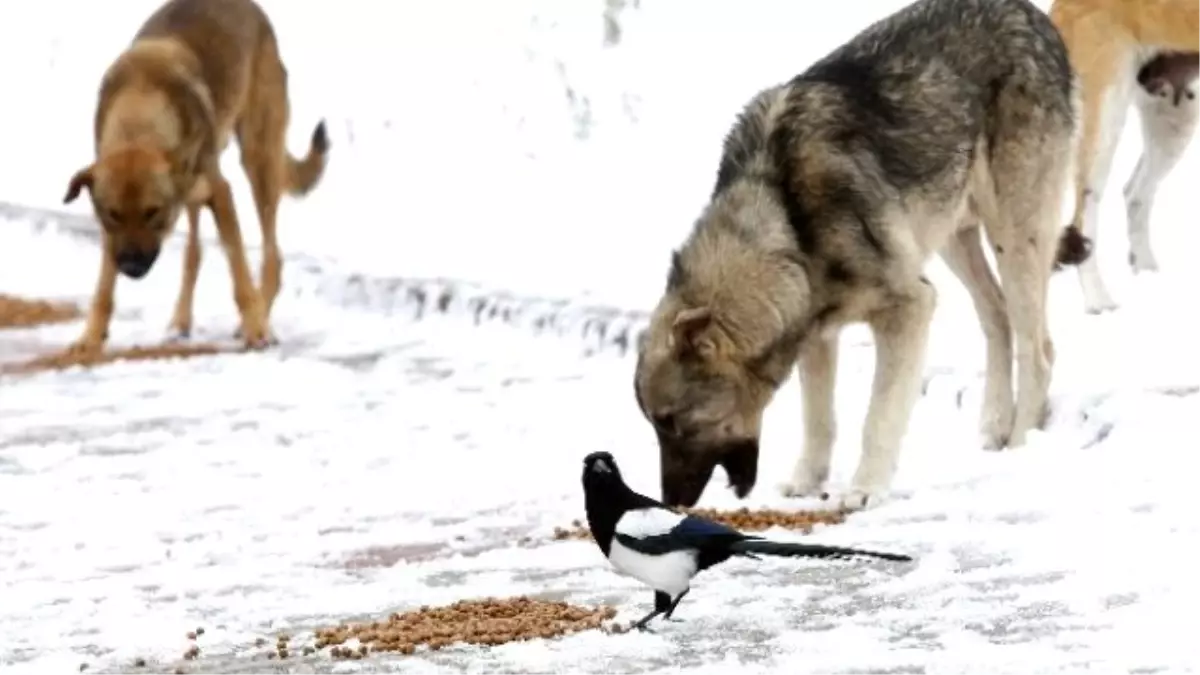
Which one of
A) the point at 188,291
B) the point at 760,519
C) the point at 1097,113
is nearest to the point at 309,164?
the point at 188,291

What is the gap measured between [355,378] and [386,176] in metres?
7.39

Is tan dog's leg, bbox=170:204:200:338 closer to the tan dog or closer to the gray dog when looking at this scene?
the tan dog

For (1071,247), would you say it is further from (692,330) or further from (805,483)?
(692,330)

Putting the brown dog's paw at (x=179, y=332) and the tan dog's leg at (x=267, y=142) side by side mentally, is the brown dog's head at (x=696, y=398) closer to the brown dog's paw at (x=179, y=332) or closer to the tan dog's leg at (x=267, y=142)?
the brown dog's paw at (x=179, y=332)

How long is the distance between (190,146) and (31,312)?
7.33 ft

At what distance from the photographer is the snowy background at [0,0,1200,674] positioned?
475 cm

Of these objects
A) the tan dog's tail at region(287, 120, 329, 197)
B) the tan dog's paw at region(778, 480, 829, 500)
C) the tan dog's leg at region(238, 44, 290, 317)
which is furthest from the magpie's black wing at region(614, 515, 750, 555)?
the tan dog's tail at region(287, 120, 329, 197)

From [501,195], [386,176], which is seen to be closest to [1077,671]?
[501,195]

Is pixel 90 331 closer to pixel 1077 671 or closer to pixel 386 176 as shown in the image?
pixel 386 176

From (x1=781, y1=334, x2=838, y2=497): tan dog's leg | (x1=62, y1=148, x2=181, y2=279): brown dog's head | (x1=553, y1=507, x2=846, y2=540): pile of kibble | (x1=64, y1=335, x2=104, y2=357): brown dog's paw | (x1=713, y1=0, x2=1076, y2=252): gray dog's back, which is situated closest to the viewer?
(x1=553, y1=507, x2=846, y2=540): pile of kibble

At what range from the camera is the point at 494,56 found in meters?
21.5

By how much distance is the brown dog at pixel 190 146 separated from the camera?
10438 millimetres

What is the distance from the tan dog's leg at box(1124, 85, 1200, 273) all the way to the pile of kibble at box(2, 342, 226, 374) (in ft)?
15.2

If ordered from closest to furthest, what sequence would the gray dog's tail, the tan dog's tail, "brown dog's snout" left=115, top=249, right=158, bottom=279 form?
the gray dog's tail → "brown dog's snout" left=115, top=249, right=158, bottom=279 → the tan dog's tail
